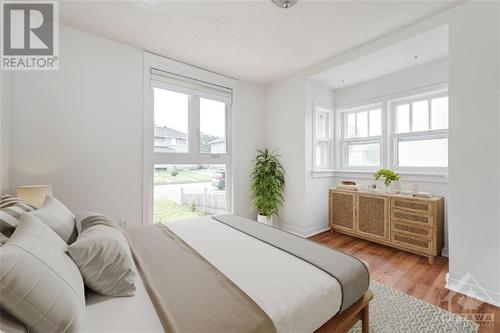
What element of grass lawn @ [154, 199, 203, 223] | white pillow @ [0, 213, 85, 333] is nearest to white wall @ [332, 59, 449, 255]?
grass lawn @ [154, 199, 203, 223]

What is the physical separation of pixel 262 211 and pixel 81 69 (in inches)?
123

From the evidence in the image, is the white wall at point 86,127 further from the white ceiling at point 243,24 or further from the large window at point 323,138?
the large window at point 323,138

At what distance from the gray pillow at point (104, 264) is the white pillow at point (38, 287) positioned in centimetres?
9

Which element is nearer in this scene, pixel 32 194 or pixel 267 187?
pixel 32 194

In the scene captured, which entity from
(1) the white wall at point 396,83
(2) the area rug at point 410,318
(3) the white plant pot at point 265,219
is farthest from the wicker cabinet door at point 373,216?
(1) the white wall at point 396,83

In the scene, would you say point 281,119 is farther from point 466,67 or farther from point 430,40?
point 466,67

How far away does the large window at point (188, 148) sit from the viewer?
307 cm

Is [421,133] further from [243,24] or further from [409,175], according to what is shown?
[243,24]

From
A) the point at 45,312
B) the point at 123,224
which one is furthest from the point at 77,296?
the point at 123,224

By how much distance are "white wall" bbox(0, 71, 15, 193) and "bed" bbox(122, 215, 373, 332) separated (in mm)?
1370

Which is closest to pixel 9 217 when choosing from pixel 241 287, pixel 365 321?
pixel 241 287

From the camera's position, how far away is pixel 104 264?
3.19ft

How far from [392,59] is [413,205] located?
1899mm

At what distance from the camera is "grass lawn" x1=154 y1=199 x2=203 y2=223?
3.09 m
